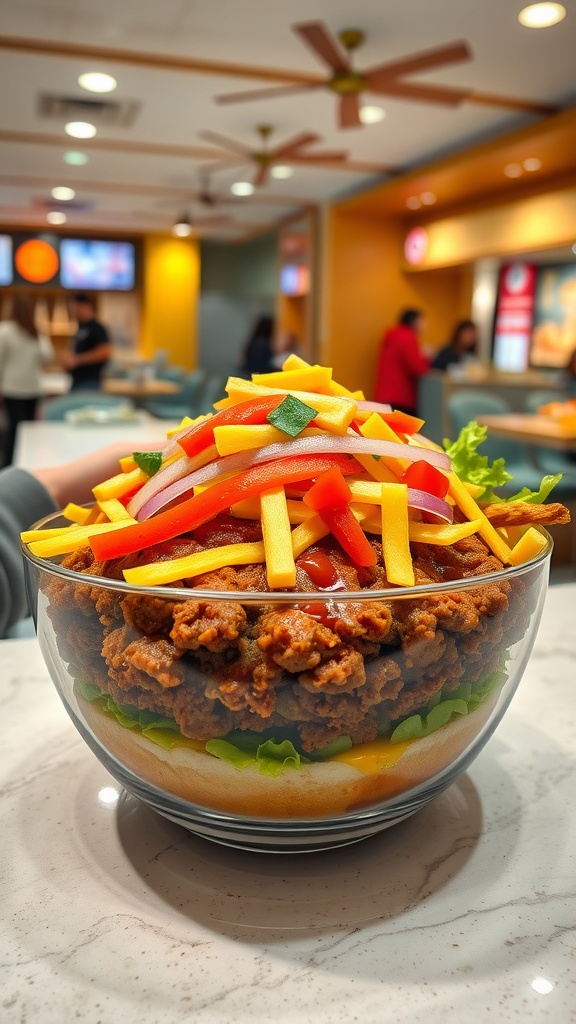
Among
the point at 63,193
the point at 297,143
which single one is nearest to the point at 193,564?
the point at 297,143

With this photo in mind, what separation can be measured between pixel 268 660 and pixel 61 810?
0.95 ft

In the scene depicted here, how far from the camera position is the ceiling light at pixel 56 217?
1110 cm

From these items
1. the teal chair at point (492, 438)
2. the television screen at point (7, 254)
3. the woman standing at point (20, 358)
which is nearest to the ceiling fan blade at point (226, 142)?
the woman standing at point (20, 358)

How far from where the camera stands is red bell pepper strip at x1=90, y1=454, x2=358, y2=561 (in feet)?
1.72

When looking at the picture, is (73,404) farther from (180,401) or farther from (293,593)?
(180,401)

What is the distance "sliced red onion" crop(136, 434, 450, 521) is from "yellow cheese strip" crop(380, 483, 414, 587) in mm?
46

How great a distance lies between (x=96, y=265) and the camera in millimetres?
12328

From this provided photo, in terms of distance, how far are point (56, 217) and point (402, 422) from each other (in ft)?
39.5

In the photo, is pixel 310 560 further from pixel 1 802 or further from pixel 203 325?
pixel 203 325

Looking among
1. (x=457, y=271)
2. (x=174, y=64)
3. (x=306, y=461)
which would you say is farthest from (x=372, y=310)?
(x=306, y=461)

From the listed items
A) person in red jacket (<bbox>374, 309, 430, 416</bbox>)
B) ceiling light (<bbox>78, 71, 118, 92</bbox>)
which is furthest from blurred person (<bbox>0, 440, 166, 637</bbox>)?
person in red jacket (<bbox>374, 309, 430, 416</bbox>)

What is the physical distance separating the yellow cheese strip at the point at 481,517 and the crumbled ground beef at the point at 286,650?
0.06 metres

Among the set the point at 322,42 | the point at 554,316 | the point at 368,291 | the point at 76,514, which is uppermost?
the point at 322,42

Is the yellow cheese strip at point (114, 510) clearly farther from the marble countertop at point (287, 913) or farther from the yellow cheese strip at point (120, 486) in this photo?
the marble countertop at point (287, 913)
